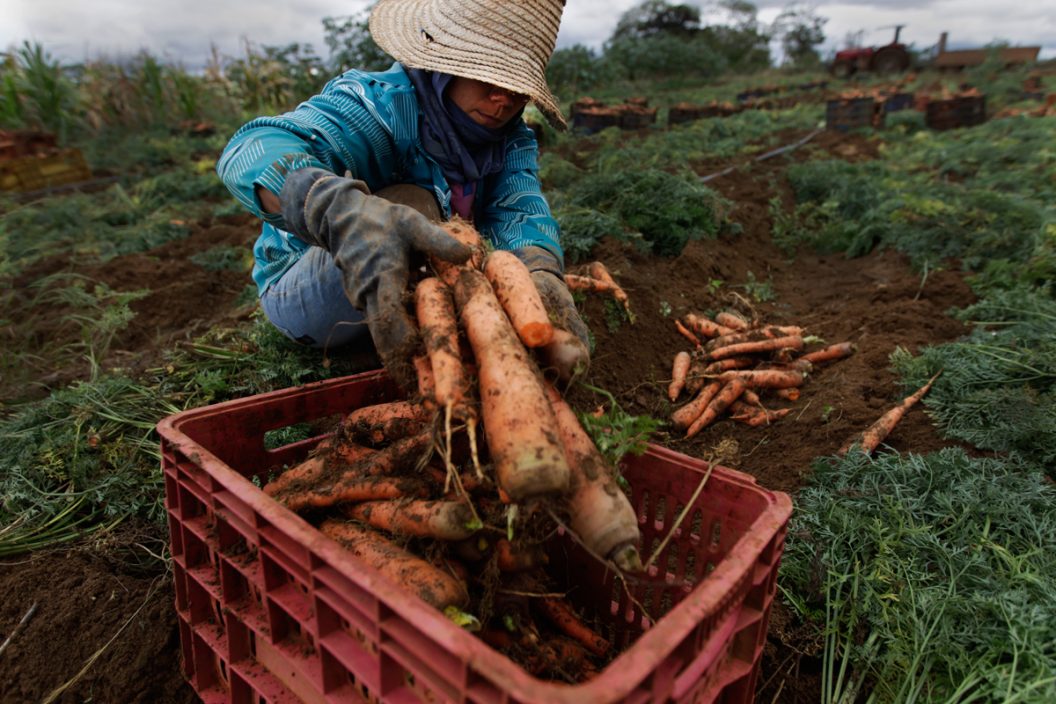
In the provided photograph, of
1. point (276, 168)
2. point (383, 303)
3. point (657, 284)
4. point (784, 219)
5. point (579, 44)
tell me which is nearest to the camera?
point (383, 303)

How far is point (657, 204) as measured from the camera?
5672mm

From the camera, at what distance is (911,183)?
7965mm

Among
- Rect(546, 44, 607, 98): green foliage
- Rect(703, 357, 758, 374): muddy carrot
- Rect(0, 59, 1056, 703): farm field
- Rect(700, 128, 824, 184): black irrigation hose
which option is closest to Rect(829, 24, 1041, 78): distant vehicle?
Rect(546, 44, 607, 98): green foliage

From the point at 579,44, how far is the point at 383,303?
76.8 feet

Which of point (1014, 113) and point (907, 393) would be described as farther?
point (1014, 113)

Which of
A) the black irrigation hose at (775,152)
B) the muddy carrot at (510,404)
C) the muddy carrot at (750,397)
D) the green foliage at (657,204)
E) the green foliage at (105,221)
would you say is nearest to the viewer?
the muddy carrot at (510,404)

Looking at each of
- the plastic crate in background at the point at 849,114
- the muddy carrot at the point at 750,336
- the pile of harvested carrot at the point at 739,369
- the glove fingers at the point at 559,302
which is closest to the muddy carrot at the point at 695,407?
the pile of harvested carrot at the point at 739,369

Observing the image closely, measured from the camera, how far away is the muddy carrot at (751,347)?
4091 millimetres

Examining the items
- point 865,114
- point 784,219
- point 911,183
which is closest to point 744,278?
point 784,219

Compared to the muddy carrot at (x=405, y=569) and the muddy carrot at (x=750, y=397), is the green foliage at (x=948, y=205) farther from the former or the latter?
the muddy carrot at (x=405, y=569)

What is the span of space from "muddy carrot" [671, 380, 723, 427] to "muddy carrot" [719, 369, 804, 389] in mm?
103

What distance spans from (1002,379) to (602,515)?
2.76 m

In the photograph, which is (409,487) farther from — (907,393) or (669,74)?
(669,74)

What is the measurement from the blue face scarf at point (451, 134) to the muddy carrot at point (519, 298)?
35.7 inches
